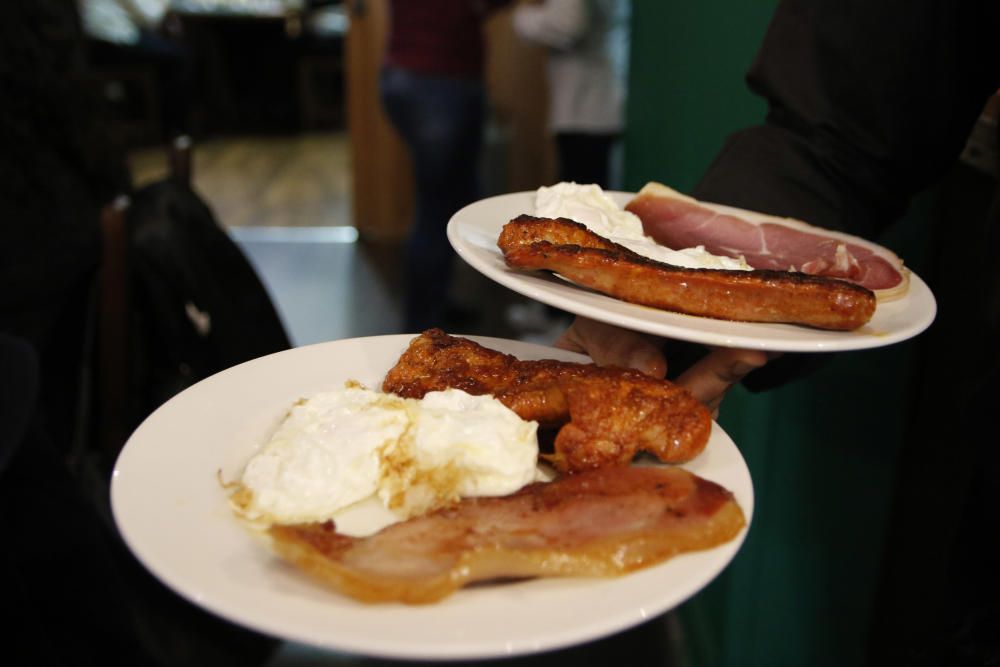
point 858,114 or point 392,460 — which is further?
point 858,114

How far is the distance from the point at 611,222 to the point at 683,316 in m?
0.25

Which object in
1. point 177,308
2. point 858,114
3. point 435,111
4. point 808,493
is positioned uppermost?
point 858,114

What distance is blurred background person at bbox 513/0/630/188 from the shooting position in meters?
3.12

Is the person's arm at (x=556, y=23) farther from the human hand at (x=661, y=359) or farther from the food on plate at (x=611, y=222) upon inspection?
the human hand at (x=661, y=359)

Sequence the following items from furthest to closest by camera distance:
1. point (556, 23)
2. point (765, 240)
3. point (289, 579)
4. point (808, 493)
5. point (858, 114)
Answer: point (556, 23) < point (808, 493) < point (858, 114) < point (765, 240) < point (289, 579)

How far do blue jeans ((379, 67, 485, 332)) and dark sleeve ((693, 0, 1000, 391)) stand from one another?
1903 millimetres

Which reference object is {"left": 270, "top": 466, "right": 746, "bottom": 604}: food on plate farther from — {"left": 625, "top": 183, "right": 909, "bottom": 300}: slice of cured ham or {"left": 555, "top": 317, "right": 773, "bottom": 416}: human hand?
{"left": 625, "top": 183, "right": 909, "bottom": 300}: slice of cured ham

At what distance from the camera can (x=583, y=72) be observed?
10.7 ft

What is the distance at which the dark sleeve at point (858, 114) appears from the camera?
1.20 metres

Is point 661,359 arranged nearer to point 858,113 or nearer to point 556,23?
point 858,113

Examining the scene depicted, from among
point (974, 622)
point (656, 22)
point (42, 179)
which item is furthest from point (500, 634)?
point (656, 22)

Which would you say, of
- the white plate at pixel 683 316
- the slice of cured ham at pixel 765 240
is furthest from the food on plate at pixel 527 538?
the slice of cured ham at pixel 765 240

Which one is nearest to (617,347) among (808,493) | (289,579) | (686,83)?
(289,579)

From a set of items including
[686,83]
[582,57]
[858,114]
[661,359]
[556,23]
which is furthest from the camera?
[582,57]
